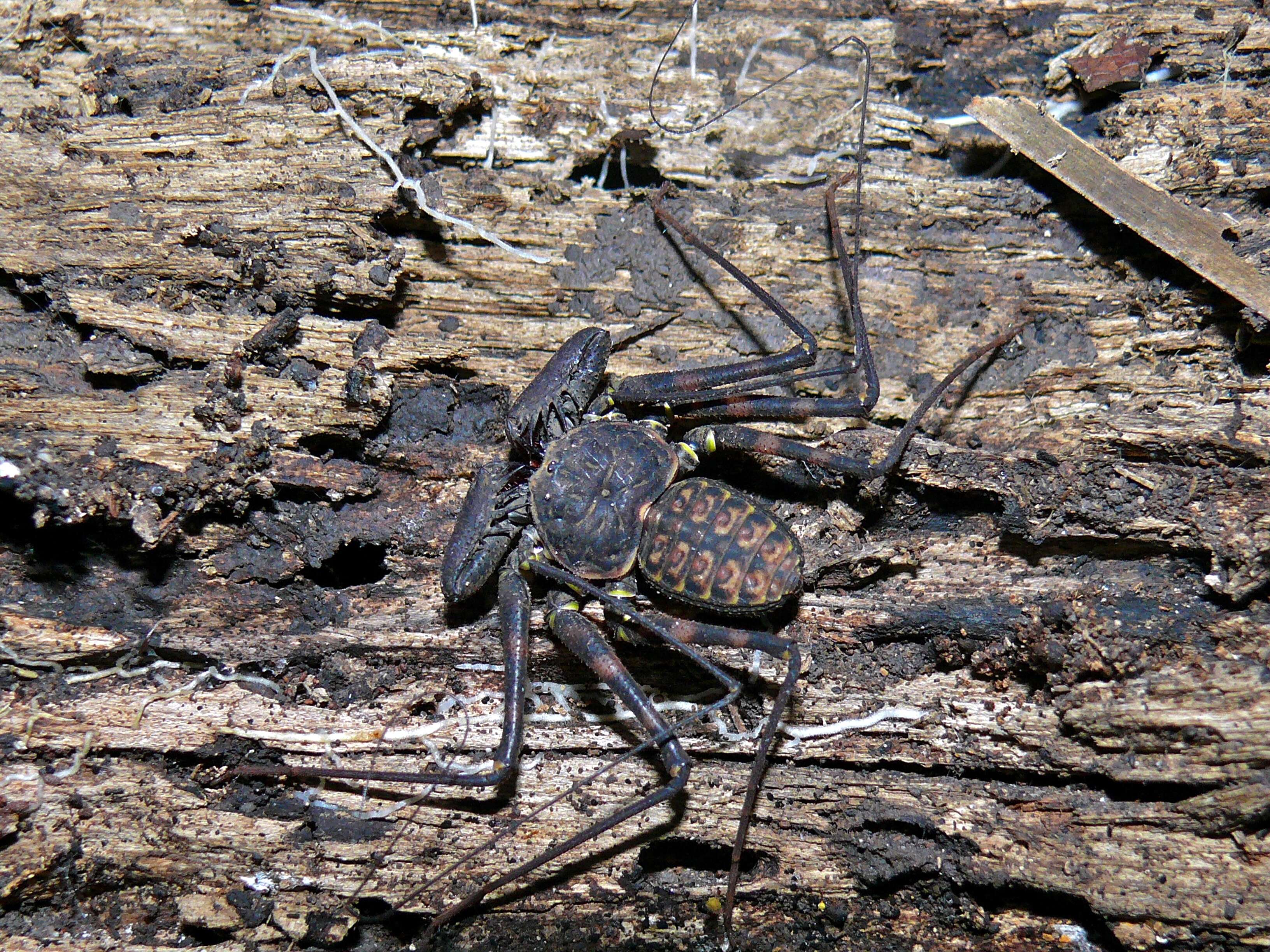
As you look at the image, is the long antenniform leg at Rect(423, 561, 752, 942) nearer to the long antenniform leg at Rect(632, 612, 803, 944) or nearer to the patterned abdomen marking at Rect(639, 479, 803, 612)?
the long antenniform leg at Rect(632, 612, 803, 944)

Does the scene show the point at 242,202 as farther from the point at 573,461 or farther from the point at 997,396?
the point at 997,396

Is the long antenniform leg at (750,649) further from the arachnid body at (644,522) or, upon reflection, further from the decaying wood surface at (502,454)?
the decaying wood surface at (502,454)

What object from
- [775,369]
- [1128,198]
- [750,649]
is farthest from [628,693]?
[1128,198]

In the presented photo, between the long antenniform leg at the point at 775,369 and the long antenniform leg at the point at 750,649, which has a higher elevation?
the long antenniform leg at the point at 775,369

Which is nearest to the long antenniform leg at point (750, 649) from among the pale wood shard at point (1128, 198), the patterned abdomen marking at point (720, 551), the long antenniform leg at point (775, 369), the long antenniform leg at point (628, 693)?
the long antenniform leg at point (628, 693)

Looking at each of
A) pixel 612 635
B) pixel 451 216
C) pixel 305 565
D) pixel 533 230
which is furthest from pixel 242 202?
pixel 612 635
